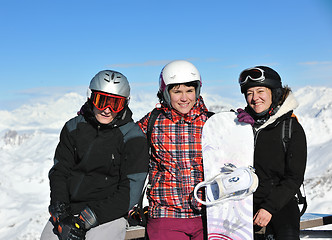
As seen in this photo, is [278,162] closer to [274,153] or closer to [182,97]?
[274,153]

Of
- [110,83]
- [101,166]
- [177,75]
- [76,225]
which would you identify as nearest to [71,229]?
[76,225]

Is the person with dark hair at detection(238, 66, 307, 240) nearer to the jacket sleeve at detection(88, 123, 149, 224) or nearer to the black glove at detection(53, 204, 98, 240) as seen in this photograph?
the jacket sleeve at detection(88, 123, 149, 224)

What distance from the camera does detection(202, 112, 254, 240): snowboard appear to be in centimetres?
331

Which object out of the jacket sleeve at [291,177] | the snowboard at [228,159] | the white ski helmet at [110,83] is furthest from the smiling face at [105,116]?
the jacket sleeve at [291,177]

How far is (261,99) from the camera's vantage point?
3367 millimetres

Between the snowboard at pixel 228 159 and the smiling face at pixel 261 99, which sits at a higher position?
the smiling face at pixel 261 99

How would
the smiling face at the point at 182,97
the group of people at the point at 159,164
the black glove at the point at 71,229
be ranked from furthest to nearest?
the smiling face at the point at 182,97, the group of people at the point at 159,164, the black glove at the point at 71,229

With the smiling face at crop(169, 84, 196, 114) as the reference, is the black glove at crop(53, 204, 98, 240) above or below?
below

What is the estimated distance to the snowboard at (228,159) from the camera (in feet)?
10.9

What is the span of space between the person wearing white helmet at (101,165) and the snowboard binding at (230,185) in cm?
64

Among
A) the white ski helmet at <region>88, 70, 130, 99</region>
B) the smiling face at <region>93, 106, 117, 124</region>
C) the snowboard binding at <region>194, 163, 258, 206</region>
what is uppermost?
the white ski helmet at <region>88, 70, 130, 99</region>

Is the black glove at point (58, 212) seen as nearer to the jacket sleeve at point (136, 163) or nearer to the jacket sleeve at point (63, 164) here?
the jacket sleeve at point (63, 164)

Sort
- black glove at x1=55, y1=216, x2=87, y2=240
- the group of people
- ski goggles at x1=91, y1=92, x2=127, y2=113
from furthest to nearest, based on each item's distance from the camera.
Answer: ski goggles at x1=91, y1=92, x2=127, y2=113 → the group of people → black glove at x1=55, y1=216, x2=87, y2=240

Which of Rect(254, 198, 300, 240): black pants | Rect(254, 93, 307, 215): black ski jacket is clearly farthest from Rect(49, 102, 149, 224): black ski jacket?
Rect(254, 198, 300, 240): black pants
